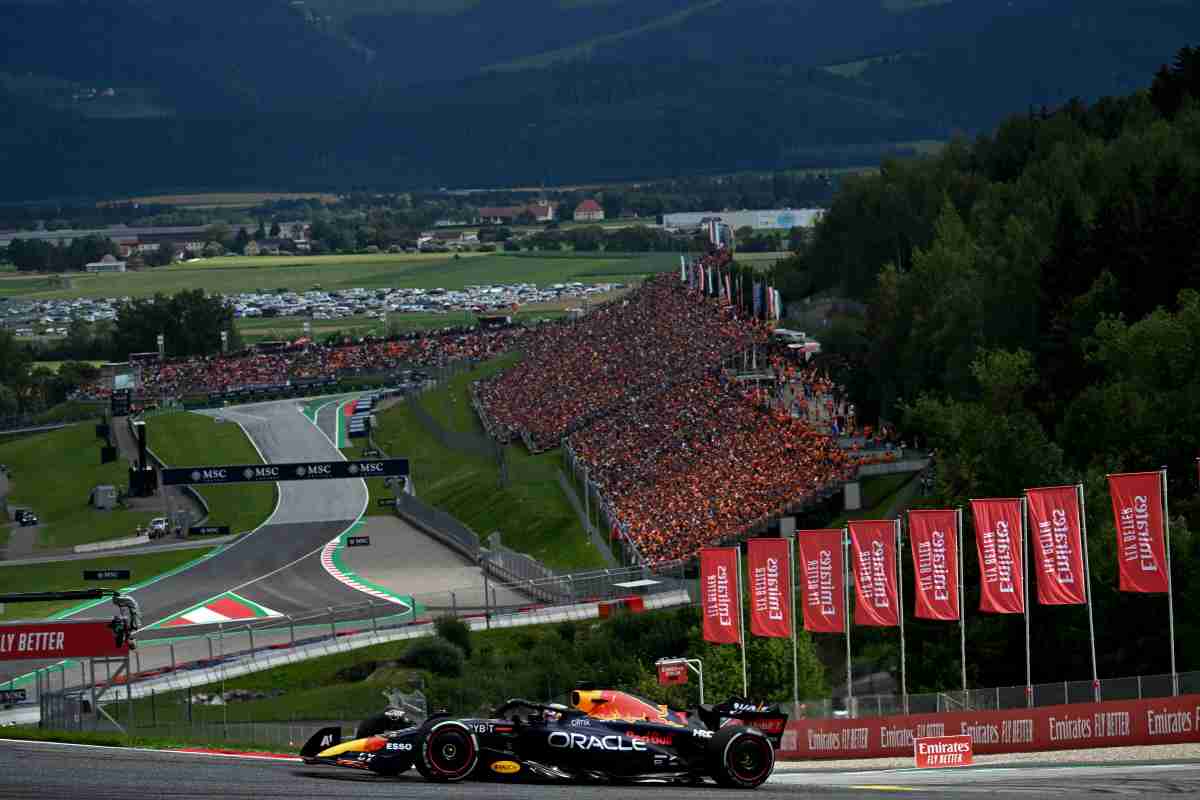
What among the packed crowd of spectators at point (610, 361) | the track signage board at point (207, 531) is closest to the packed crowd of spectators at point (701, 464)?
the packed crowd of spectators at point (610, 361)

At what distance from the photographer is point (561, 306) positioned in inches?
6969

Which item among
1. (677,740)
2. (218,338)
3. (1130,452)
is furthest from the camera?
(218,338)

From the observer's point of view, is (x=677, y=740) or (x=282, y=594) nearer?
(x=677, y=740)

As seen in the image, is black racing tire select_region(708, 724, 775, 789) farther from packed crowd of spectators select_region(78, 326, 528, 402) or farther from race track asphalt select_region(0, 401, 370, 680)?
packed crowd of spectators select_region(78, 326, 528, 402)

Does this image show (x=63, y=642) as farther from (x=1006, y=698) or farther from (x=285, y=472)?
(x=285, y=472)

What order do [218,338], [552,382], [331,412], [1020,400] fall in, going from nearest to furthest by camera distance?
1. [1020,400]
2. [552,382]
3. [331,412]
4. [218,338]

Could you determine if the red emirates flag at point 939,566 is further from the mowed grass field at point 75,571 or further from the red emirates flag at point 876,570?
the mowed grass field at point 75,571

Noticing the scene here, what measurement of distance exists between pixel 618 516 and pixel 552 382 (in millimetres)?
34390

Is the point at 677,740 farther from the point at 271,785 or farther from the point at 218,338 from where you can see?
the point at 218,338

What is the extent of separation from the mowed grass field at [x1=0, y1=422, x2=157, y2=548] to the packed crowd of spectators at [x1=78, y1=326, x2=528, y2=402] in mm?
18470

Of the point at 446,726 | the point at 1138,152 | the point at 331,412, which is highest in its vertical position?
the point at 1138,152

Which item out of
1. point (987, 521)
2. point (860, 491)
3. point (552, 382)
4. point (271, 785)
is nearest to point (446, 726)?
point (271, 785)

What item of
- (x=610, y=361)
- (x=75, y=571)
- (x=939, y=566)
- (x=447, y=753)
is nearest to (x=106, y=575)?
(x=75, y=571)

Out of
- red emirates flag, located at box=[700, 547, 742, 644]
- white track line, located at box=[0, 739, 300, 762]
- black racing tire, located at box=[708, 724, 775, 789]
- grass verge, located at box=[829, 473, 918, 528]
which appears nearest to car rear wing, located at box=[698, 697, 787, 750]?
black racing tire, located at box=[708, 724, 775, 789]
